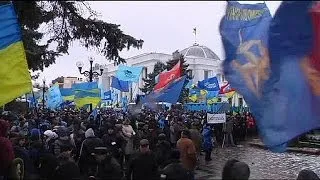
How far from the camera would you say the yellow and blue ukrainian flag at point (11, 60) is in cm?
809

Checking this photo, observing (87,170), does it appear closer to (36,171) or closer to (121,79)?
(36,171)

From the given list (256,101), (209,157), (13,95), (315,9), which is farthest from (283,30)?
(209,157)

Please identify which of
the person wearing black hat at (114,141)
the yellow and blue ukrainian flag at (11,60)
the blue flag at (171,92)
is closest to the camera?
the yellow and blue ukrainian flag at (11,60)

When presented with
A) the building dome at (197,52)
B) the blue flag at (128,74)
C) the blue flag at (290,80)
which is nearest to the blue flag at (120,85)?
the blue flag at (128,74)

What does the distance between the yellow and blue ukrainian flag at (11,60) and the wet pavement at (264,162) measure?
4.86 meters

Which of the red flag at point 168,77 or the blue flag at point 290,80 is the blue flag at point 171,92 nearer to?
the red flag at point 168,77

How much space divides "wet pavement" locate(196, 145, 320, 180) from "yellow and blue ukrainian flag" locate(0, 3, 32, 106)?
4863 millimetres

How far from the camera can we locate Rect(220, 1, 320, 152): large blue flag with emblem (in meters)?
5.32

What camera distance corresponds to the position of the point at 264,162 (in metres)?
15.6

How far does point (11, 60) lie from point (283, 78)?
4598mm

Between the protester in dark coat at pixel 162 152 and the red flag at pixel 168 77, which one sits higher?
the red flag at pixel 168 77

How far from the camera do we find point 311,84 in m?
5.58

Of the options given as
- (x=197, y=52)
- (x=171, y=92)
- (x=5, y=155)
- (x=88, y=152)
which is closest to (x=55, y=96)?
(x=171, y=92)

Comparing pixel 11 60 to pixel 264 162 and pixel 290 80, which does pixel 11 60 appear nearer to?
pixel 290 80
